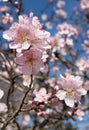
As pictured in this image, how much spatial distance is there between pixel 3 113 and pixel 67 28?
2560 mm

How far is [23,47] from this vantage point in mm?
1945

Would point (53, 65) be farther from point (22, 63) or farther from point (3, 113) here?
point (22, 63)

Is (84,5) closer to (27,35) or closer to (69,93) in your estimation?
(69,93)

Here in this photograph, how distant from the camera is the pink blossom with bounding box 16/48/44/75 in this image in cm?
200

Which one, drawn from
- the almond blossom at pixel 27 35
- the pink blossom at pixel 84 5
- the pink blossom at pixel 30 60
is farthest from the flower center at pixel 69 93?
the pink blossom at pixel 84 5

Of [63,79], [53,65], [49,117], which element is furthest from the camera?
[53,65]

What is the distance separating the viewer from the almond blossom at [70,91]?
2.50 metres

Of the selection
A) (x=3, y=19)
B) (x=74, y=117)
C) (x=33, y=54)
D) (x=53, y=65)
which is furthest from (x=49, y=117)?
(x=53, y=65)

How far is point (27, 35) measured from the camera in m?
2.01

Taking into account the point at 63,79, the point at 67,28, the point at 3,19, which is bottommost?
the point at 63,79

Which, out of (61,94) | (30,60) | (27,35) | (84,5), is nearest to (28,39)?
(27,35)

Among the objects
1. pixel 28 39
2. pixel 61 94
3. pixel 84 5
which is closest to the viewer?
pixel 28 39

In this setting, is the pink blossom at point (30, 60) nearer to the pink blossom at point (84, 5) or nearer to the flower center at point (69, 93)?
the flower center at point (69, 93)

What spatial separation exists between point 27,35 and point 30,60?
0.52 ft
